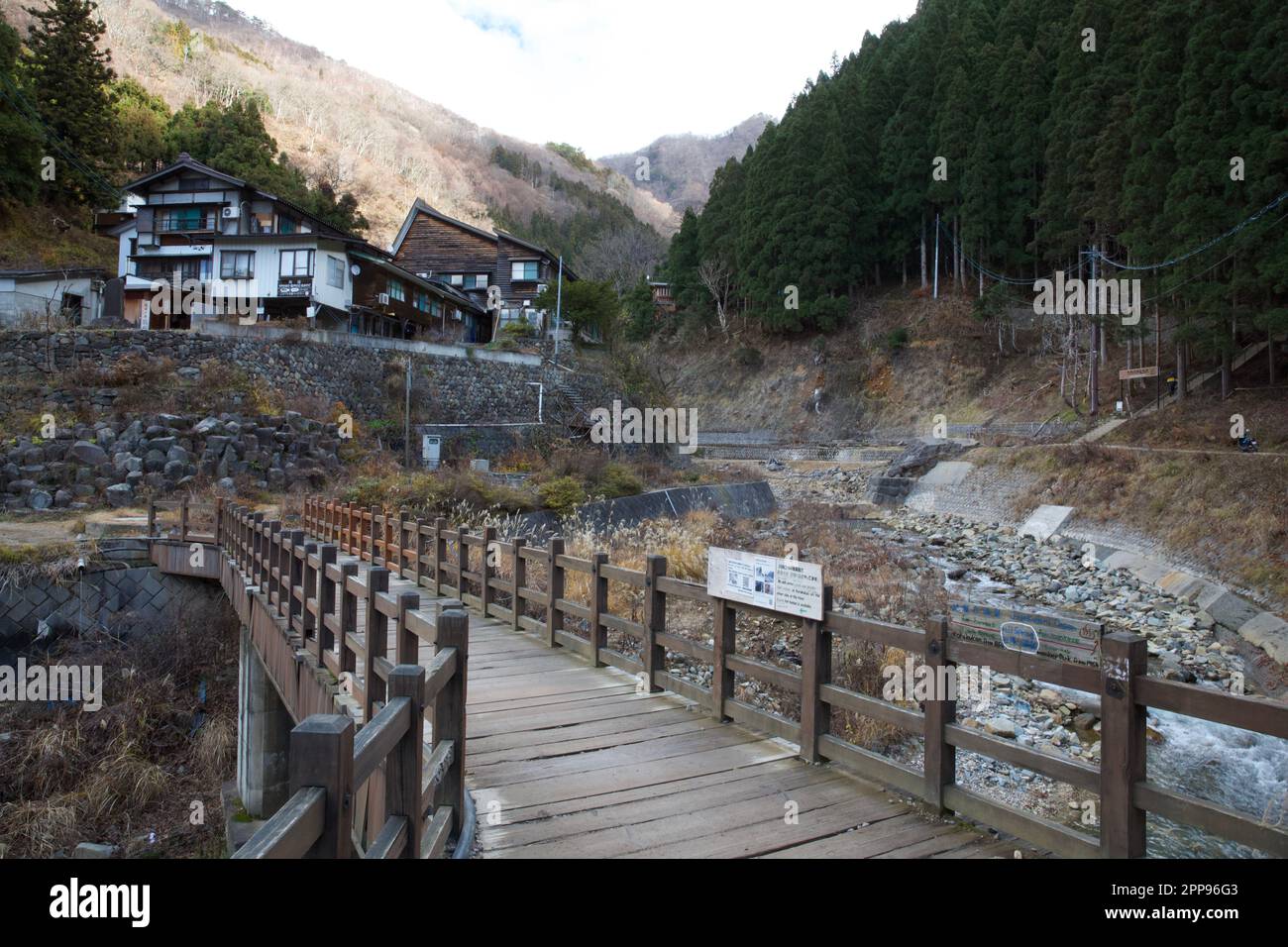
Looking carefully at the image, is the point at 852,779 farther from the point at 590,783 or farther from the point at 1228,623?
the point at 1228,623

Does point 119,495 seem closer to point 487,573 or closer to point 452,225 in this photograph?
point 487,573

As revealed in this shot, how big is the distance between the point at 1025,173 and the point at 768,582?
44.1 meters

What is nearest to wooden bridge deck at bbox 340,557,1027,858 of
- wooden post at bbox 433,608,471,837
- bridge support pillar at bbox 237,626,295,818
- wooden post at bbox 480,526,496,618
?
wooden post at bbox 433,608,471,837

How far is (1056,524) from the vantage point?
2191cm

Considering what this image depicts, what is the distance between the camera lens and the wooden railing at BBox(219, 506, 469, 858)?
1.93 metres

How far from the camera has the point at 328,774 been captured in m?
1.95

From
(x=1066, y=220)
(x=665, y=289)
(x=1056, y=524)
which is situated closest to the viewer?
(x=1056, y=524)

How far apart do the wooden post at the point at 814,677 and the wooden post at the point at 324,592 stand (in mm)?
3917

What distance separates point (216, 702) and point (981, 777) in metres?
11.6

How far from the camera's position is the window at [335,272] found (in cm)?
3191

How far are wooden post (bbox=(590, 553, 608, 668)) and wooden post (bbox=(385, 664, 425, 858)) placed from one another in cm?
414

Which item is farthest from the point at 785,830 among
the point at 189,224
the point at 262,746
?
the point at 189,224
